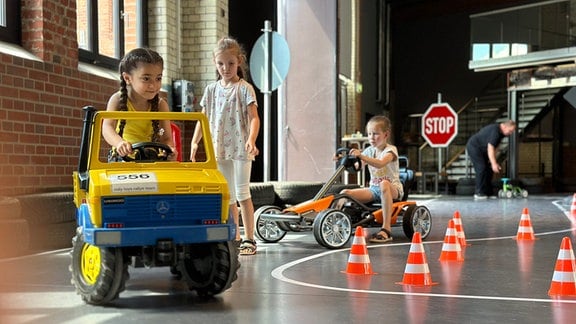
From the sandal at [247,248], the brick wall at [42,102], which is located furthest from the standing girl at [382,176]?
the brick wall at [42,102]

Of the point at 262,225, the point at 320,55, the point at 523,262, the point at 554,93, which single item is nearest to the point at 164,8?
the point at 320,55

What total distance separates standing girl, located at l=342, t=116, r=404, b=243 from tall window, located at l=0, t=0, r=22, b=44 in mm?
3442

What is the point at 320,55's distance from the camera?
10320mm

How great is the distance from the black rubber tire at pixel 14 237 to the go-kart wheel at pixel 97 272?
1.85 m

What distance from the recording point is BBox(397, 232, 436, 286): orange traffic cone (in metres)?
3.73

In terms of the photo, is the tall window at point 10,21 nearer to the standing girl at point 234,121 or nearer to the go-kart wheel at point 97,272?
the standing girl at point 234,121

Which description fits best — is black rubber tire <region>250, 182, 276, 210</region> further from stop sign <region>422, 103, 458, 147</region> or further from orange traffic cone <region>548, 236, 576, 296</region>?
stop sign <region>422, 103, 458, 147</region>

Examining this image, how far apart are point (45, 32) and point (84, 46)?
1261 mm

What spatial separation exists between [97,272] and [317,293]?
44.7 inches

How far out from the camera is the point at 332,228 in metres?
5.44

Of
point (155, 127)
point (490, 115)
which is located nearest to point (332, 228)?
point (155, 127)

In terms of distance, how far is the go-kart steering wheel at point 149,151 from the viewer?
11.3 ft

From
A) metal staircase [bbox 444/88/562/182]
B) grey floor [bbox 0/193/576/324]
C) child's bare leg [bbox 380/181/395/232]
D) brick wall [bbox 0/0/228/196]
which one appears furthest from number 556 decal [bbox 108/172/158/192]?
metal staircase [bbox 444/88/562/182]

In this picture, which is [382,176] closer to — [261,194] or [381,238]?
[381,238]
